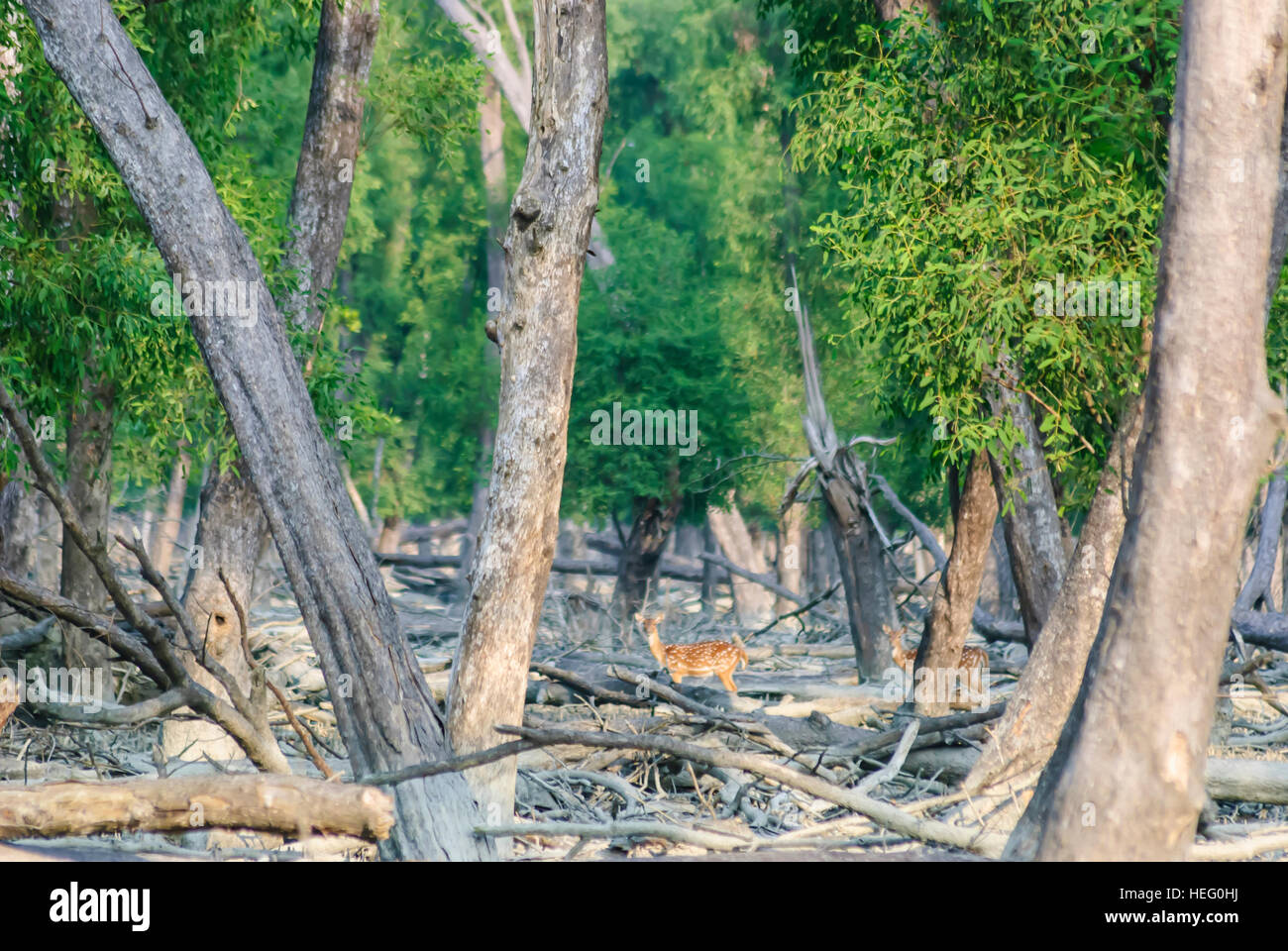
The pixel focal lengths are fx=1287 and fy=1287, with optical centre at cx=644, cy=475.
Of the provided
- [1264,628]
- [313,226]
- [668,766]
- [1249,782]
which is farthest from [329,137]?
[1264,628]

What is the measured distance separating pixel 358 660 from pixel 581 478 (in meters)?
15.9

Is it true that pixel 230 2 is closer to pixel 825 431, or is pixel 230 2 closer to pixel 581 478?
pixel 825 431

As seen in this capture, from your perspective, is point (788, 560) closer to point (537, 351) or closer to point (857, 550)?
point (857, 550)

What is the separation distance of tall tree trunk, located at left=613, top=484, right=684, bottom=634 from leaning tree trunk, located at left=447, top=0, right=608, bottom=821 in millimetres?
15100

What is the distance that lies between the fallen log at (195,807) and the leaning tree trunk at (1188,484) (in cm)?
309

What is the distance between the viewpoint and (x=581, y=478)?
23.3 m

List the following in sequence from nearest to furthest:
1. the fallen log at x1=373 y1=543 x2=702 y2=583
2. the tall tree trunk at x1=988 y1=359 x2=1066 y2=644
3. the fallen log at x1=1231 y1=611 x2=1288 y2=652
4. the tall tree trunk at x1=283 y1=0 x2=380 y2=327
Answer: the tall tree trunk at x1=988 y1=359 x2=1066 y2=644, the tall tree trunk at x1=283 y1=0 x2=380 y2=327, the fallen log at x1=1231 y1=611 x2=1288 y2=652, the fallen log at x1=373 y1=543 x2=702 y2=583

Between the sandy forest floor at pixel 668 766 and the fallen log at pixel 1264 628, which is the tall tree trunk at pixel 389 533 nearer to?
the sandy forest floor at pixel 668 766

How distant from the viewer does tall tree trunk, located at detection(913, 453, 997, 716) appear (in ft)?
38.7

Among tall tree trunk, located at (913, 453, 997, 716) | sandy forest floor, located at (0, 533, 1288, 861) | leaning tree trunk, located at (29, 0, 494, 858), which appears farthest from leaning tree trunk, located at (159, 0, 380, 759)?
tall tree trunk, located at (913, 453, 997, 716)

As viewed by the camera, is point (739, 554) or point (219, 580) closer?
point (219, 580)

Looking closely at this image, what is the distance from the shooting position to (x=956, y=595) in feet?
39.2

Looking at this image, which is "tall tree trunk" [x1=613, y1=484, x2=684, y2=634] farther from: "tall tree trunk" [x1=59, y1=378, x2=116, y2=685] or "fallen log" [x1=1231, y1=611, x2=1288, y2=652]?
"tall tree trunk" [x1=59, y1=378, x2=116, y2=685]

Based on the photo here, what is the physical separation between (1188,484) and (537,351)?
13.4ft
